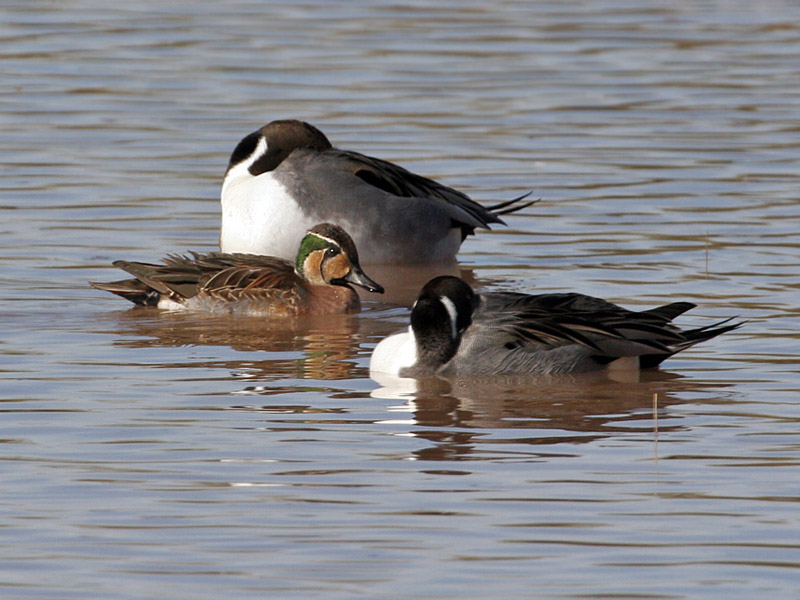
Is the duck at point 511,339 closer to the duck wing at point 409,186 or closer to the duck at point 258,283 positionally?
the duck at point 258,283

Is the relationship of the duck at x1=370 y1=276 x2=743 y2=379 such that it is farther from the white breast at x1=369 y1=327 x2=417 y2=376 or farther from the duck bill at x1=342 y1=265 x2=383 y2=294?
the duck bill at x1=342 y1=265 x2=383 y2=294

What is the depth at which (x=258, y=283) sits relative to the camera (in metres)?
11.0

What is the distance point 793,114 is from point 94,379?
10232mm

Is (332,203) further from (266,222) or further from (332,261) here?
(332,261)

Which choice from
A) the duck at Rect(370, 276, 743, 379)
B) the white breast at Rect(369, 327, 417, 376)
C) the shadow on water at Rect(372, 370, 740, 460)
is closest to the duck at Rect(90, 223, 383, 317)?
the white breast at Rect(369, 327, 417, 376)

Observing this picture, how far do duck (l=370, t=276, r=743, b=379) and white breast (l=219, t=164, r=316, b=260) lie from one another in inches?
133

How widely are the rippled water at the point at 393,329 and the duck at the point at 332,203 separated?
1.35 feet

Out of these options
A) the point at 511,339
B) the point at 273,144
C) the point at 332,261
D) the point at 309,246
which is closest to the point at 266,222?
the point at 273,144

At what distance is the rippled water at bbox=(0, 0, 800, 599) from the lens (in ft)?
20.5

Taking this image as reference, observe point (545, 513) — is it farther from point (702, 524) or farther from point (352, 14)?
point (352, 14)

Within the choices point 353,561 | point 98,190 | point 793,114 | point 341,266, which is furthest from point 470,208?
point 353,561

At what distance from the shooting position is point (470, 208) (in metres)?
13.0

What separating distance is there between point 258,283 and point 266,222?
1.54 m

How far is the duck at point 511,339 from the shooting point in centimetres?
899
